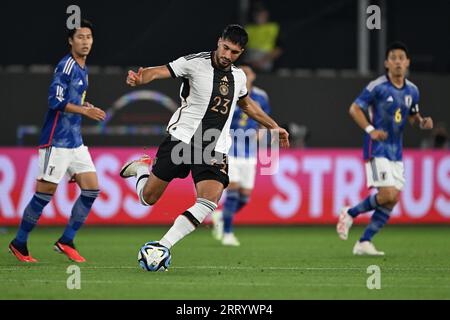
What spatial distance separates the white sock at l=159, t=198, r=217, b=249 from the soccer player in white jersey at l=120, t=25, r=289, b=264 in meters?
0.01

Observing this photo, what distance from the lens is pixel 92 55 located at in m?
18.9

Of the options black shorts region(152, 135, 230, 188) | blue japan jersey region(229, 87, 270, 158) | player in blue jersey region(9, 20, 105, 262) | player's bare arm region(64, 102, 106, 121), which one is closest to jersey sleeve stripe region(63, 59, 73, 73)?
player in blue jersey region(9, 20, 105, 262)

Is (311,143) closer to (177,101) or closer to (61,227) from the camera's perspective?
(177,101)

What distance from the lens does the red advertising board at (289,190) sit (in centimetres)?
1680

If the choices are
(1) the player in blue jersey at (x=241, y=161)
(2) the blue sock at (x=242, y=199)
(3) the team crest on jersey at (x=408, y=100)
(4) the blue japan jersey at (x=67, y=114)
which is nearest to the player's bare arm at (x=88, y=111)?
(4) the blue japan jersey at (x=67, y=114)

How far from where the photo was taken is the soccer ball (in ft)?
31.8

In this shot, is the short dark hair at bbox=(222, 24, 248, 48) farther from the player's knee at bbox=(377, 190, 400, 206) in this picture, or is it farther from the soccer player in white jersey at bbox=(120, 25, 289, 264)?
the player's knee at bbox=(377, 190, 400, 206)

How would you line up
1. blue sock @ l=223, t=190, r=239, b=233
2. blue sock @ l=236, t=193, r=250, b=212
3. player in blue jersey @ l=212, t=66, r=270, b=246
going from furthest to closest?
blue sock @ l=236, t=193, r=250, b=212, player in blue jersey @ l=212, t=66, r=270, b=246, blue sock @ l=223, t=190, r=239, b=233

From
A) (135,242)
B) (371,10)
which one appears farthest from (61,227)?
(371,10)

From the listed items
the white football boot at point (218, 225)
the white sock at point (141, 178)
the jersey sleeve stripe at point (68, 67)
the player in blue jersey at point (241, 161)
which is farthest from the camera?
the white football boot at point (218, 225)

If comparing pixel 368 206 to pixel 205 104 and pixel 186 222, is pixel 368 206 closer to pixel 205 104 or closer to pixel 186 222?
pixel 205 104

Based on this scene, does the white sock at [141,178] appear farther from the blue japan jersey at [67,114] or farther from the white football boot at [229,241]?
the white football boot at [229,241]

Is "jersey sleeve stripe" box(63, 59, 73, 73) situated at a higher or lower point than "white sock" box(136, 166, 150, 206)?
higher

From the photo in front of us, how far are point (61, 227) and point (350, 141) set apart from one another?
563 centimetres
